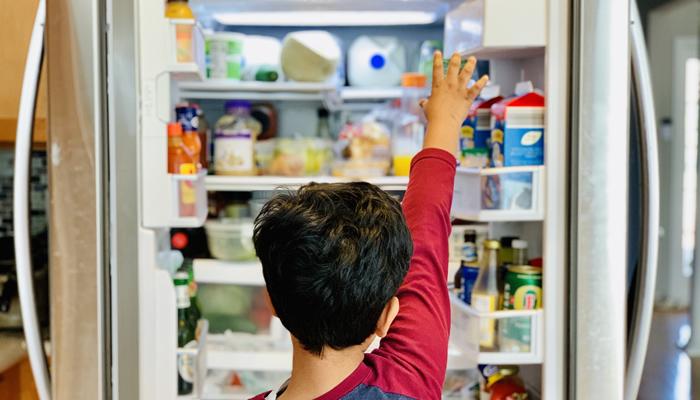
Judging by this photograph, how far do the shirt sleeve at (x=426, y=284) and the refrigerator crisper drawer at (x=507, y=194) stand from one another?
1.42ft

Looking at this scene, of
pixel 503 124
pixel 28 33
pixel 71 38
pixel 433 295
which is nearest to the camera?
pixel 433 295

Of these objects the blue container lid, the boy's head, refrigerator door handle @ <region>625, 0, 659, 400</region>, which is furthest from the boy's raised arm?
the blue container lid

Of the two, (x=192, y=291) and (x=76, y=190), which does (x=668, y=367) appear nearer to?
(x=192, y=291)

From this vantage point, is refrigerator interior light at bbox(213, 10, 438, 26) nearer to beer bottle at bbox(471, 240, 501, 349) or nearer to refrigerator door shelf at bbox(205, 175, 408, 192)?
refrigerator door shelf at bbox(205, 175, 408, 192)

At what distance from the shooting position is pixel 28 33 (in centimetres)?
179

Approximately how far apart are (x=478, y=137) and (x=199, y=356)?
0.77 metres

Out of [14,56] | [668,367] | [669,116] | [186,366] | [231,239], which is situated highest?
[669,116]

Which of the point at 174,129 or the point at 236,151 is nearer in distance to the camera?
the point at 174,129

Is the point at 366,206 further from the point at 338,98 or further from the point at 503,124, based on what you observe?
the point at 338,98

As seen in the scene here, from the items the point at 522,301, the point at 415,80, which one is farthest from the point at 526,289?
the point at 415,80

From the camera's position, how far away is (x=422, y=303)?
1114 mm

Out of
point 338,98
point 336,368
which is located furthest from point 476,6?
point 336,368

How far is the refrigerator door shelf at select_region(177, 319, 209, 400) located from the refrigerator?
70mm

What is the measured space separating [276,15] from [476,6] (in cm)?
59
